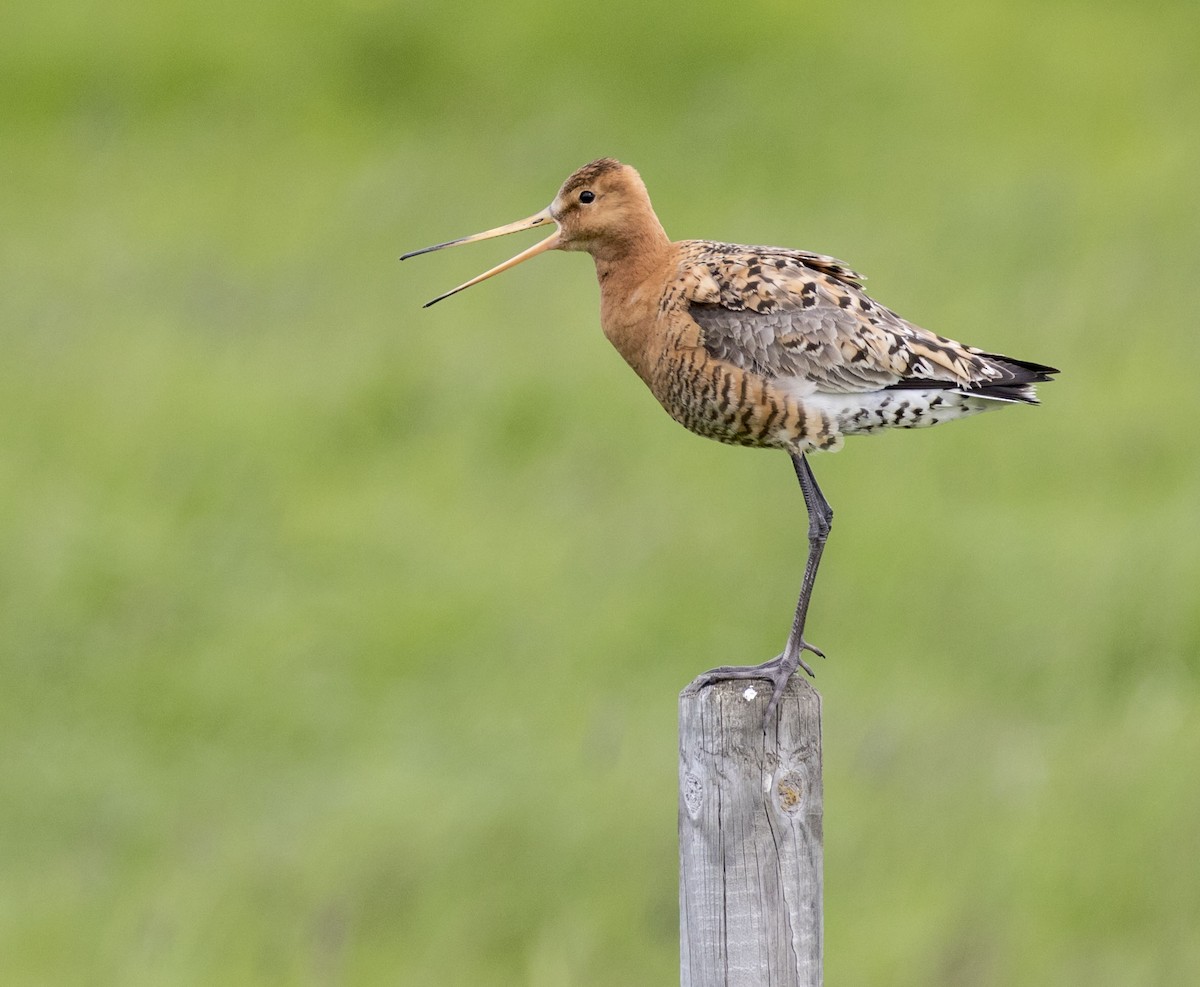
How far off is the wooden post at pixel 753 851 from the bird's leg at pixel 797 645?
102 millimetres

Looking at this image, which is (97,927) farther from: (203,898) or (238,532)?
(238,532)

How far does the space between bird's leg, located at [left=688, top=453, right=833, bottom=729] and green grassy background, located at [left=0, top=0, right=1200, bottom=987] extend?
389 centimetres

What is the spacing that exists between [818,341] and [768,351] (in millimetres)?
174

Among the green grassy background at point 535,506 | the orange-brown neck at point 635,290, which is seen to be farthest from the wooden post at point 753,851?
the green grassy background at point 535,506

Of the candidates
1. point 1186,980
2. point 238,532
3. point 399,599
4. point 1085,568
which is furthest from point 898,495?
point 1186,980

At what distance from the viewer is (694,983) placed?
5.12 metres

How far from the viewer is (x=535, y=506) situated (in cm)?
1614

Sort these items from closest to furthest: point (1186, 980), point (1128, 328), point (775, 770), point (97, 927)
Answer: point (775, 770), point (1186, 980), point (97, 927), point (1128, 328)

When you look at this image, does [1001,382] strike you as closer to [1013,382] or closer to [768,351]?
[1013,382]

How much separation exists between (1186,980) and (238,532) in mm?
8283

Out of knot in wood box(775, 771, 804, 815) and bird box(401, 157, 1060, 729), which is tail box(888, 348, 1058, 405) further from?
knot in wood box(775, 771, 804, 815)

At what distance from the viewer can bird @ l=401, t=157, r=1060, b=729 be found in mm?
6586

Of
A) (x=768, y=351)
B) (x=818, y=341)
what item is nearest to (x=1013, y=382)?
(x=818, y=341)

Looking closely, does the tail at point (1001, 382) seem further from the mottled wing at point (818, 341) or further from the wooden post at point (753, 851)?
the wooden post at point (753, 851)
